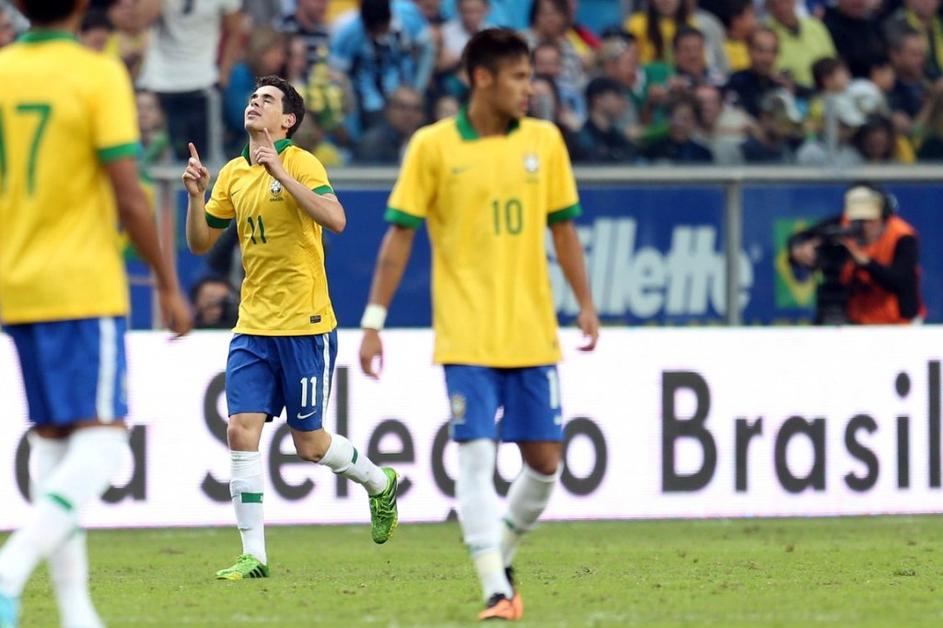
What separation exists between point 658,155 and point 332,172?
267cm

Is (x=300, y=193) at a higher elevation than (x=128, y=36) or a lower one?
lower

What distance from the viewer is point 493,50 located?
7.24m

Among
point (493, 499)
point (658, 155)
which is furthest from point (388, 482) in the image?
point (658, 155)

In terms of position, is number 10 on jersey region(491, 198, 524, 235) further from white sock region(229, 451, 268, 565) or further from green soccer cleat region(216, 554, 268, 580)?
green soccer cleat region(216, 554, 268, 580)

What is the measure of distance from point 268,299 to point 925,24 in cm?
1059

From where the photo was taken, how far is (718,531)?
12359 millimetres

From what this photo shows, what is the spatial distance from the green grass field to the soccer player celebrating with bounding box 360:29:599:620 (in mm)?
634

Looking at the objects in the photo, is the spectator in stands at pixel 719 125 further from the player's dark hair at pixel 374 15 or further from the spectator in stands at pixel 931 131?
the player's dark hair at pixel 374 15

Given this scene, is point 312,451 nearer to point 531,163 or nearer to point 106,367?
point 531,163

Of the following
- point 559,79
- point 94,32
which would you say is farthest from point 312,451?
point 559,79

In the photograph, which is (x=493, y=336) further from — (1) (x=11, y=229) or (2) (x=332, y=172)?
(2) (x=332, y=172)

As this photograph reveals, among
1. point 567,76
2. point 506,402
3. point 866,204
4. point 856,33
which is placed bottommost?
point 506,402

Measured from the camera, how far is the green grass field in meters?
7.59

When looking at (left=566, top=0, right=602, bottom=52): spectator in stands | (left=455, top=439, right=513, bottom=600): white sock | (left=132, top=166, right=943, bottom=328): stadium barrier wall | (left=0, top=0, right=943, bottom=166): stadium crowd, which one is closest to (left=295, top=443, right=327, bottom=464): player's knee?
(left=455, top=439, right=513, bottom=600): white sock
